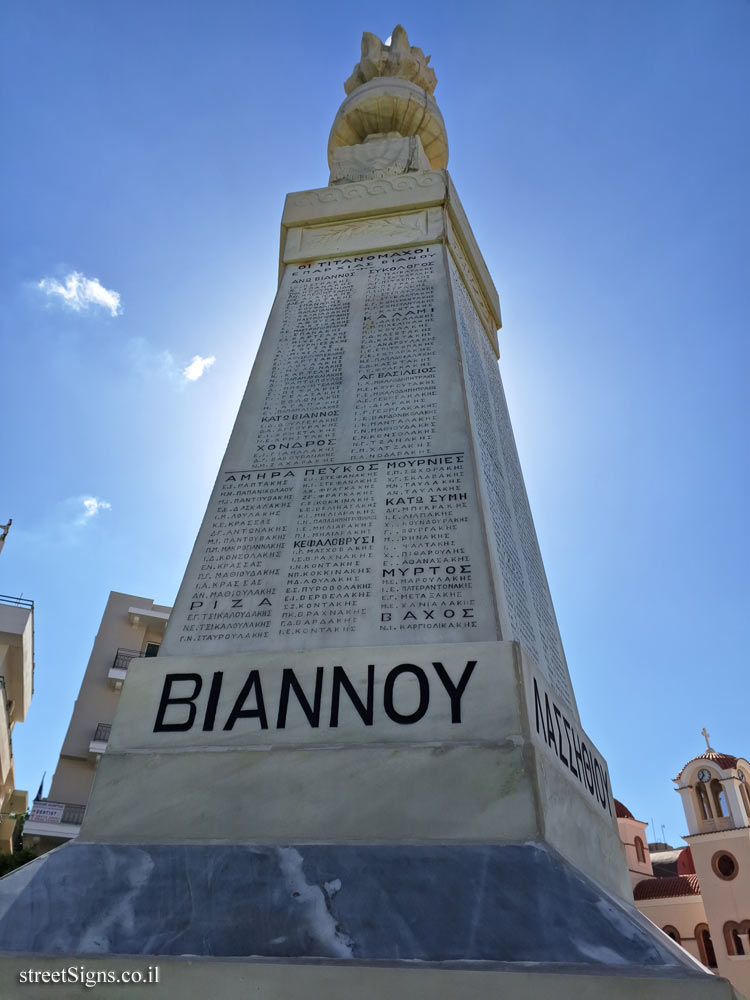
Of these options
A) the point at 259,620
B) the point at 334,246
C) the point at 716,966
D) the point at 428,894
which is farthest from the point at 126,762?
the point at 716,966

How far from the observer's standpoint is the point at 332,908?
2736 mm

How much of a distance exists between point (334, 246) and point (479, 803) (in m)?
5.59

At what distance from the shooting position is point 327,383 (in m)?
5.79

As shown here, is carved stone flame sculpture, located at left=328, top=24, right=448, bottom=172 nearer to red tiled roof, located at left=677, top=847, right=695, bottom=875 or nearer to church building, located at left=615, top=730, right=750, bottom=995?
church building, located at left=615, top=730, right=750, bottom=995

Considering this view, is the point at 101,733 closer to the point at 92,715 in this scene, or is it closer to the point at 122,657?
the point at 92,715

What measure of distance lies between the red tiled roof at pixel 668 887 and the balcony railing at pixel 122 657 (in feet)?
75.7

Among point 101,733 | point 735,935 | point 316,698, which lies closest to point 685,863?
point 735,935

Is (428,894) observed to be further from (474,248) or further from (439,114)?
(439,114)

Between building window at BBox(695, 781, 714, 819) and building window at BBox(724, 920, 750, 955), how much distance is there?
13.5ft

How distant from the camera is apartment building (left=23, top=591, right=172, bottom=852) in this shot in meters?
21.6

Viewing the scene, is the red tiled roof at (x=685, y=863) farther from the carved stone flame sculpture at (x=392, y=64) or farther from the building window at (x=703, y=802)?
the carved stone flame sculpture at (x=392, y=64)

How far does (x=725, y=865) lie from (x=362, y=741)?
102ft

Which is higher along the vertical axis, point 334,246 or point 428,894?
point 334,246

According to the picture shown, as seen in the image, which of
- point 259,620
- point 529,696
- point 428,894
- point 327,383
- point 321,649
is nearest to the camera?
point 428,894
